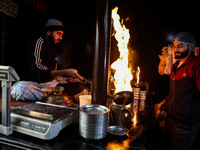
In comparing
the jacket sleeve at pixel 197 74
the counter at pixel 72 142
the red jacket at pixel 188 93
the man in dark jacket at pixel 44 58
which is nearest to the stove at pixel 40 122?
the counter at pixel 72 142

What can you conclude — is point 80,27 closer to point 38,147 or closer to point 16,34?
point 16,34

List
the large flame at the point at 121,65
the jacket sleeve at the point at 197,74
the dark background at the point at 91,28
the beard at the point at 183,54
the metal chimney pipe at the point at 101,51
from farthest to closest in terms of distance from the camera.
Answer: the dark background at the point at 91,28 < the large flame at the point at 121,65 < the beard at the point at 183,54 < the jacket sleeve at the point at 197,74 < the metal chimney pipe at the point at 101,51

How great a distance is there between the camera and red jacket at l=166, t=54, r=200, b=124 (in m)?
2.44

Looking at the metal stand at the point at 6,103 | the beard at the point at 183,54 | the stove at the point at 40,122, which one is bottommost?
the stove at the point at 40,122

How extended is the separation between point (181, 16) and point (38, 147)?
18.6ft

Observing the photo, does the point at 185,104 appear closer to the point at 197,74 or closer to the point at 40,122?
the point at 197,74

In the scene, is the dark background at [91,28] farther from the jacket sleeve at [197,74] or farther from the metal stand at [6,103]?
the metal stand at [6,103]

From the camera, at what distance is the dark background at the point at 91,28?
4.52 metres

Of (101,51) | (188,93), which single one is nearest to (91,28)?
(101,51)

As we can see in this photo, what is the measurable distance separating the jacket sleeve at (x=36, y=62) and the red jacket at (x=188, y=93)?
2.61 meters

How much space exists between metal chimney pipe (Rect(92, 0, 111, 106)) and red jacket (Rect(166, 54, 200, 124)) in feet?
4.73

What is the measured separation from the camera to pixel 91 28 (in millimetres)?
6750

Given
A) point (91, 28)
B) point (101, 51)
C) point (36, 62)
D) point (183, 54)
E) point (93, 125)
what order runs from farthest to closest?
point (91, 28) < point (36, 62) < point (183, 54) < point (101, 51) < point (93, 125)

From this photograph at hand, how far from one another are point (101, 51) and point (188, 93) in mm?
1699
